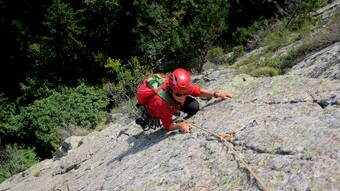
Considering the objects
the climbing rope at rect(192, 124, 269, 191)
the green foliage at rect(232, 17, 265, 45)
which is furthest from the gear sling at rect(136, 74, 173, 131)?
the green foliage at rect(232, 17, 265, 45)

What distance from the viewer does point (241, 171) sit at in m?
2.74

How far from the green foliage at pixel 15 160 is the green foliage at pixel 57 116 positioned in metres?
0.84

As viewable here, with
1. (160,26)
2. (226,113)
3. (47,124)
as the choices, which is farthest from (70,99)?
(226,113)

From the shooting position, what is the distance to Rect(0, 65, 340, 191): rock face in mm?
2439

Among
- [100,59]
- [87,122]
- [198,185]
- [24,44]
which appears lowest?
[87,122]

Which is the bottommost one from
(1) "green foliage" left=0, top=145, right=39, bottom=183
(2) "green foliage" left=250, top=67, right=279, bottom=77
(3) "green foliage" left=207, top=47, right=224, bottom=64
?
(1) "green foliage" left=0, top=145, right=39, bottom=183

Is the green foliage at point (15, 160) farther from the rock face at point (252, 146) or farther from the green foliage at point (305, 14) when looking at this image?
the green foliage at point (305, 14)

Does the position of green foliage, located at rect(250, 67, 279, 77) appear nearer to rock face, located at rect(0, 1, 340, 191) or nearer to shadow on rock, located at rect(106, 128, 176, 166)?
rock face, located at rect(0, 1, 340, 191)

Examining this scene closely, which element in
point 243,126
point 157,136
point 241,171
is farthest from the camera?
point 157,136

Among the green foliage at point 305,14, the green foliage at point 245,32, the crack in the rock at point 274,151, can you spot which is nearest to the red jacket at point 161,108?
the crack in the rock at point 274,151

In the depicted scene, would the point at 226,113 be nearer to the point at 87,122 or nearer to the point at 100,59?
the point at 87,122

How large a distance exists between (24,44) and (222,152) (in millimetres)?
22522

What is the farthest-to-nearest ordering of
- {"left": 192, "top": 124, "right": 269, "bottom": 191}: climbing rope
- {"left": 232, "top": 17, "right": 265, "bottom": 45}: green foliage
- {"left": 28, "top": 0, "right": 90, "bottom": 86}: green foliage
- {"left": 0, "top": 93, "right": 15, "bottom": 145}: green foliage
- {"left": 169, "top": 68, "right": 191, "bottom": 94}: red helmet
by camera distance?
{"left": 0, "top": 93, "right": 15, "bottom": 145}: green foliage < {"left": 28, "top": 0, "right": 90, "bottom": 86}: green foliage < {"left": 232, "top": 17, "right": 265, "bottom": 45}: green foliage < {"left": 169, "top": 68, "right": 191, "bottom": 94}: red helmet < {"left": 192, "top": 124, "right": 269, "bottom": 191}: climbing rope

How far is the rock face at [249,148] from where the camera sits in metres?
2.44
